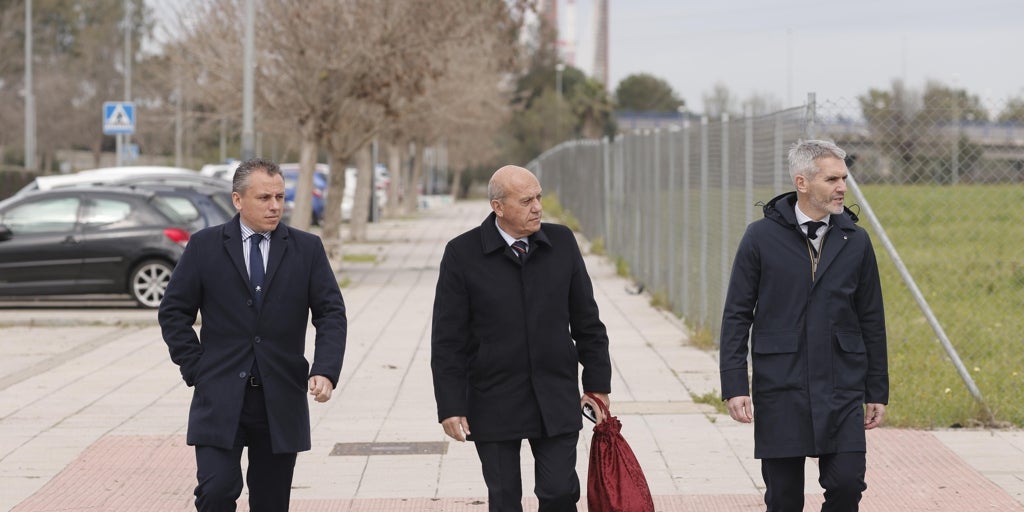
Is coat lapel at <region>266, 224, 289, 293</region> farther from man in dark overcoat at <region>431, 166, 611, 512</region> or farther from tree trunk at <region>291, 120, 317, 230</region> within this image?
tree trunk at <region>291, 120, 317, 230</region>

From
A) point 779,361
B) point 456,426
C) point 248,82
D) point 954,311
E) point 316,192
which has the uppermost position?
point 248,82

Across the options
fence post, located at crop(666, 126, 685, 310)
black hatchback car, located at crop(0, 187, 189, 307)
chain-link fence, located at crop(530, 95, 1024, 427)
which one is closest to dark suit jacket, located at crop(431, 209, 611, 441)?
chain-link fence, located at crop(530, 95, 1024, 427)

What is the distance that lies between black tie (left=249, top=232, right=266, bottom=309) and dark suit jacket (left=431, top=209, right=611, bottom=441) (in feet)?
2.02

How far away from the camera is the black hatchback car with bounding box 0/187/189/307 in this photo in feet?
57.5

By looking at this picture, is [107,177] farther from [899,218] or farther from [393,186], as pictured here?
[393,186]

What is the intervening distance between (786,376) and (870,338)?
1.12 feet

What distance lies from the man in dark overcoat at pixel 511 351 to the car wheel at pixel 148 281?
41.4 feet

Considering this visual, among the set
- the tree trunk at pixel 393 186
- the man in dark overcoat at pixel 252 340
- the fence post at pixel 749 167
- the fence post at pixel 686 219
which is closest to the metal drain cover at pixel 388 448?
the man in dark overcoat at pixel 252 340

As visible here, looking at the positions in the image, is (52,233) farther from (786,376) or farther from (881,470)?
(786,376)

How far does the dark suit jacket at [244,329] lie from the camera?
5480mm

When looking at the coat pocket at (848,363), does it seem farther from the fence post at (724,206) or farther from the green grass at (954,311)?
the fence post at (724,206)

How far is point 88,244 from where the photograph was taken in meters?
17.6

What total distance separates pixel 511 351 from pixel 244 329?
923mm

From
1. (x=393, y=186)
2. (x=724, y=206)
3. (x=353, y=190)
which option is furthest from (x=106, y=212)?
(x=393, y=186)
